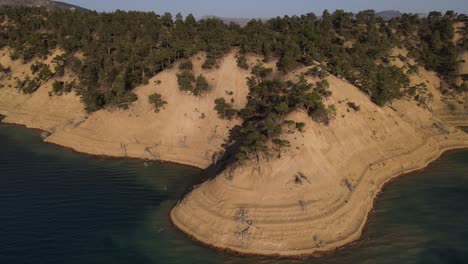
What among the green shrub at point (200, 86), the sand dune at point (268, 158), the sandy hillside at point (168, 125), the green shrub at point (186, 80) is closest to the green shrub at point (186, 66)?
the sandy hillside at point (168, 125)

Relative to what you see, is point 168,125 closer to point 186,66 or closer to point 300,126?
point 186,66

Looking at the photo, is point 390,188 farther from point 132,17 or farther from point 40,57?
point 40,57

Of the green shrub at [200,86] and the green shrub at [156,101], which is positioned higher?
the green shrub at [200,86]

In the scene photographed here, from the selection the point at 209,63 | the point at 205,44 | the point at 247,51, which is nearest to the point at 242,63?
the point at 247,51

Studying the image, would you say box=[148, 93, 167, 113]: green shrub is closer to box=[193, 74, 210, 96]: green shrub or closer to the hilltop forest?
the hilltop forest

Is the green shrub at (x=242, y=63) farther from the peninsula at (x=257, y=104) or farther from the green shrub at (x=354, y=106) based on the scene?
the green shrub at (x=354, y=106)

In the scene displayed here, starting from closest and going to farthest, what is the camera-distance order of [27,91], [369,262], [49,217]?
[369,262] < [49,217] < [27,91]

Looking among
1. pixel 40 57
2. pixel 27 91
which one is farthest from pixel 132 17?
pixel 27 91
